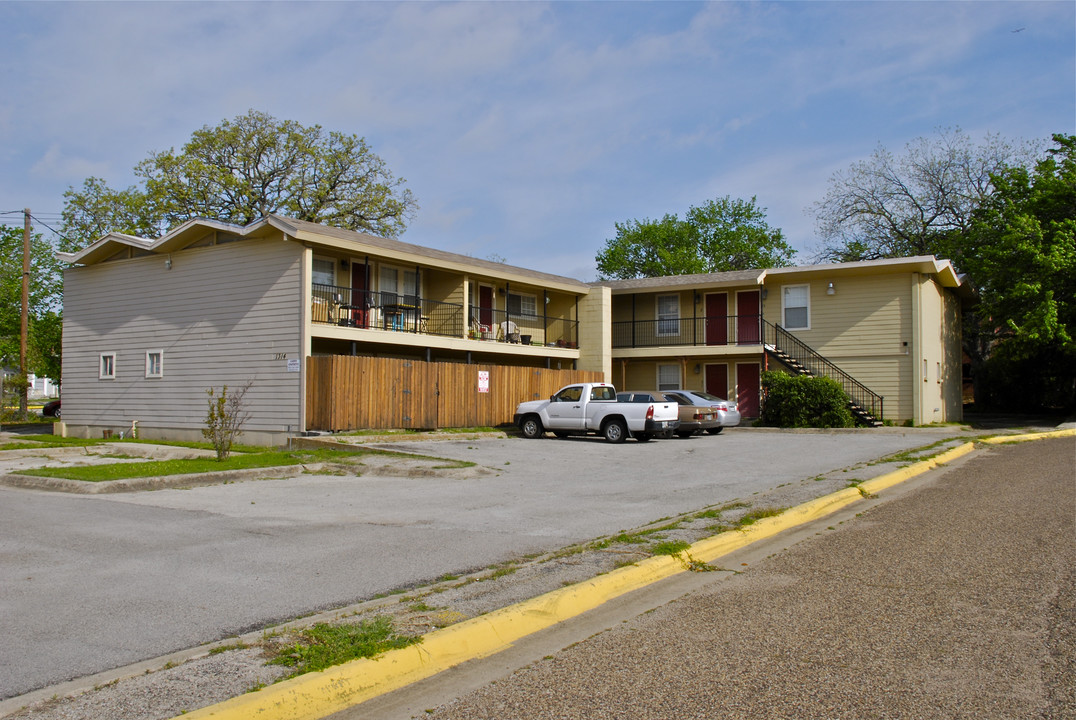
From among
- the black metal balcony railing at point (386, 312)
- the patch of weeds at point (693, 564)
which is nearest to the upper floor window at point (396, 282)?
the black metal balcony railing at point (386, 312)

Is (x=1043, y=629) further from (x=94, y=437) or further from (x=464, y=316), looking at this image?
(x=94, y=437)

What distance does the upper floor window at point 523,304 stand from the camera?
31.7 meters

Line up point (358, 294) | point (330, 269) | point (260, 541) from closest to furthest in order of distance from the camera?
point (260, 541) < point (330, 269) < point (358, 294)

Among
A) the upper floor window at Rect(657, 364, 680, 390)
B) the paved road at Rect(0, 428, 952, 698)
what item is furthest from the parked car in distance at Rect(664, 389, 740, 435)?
the paved road at Rect(0, 428, 952, 698)

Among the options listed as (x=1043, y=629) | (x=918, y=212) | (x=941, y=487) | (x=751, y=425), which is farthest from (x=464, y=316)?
(x=918, y=212)

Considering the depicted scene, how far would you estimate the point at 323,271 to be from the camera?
24.6 metres

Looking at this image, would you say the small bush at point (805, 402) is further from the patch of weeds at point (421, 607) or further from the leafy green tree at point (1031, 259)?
the patch of weeds at point (421, 607)

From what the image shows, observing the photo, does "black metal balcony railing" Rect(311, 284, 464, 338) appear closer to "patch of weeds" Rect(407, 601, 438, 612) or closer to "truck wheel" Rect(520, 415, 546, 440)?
"truck wheel" Rect(520, 415, 546, 440)

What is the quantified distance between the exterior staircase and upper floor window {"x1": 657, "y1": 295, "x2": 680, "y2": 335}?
370 cm

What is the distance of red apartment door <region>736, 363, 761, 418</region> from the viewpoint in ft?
107

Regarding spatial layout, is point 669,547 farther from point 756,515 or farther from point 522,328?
point 522,328

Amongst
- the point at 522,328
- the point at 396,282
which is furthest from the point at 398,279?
the point at 522,328

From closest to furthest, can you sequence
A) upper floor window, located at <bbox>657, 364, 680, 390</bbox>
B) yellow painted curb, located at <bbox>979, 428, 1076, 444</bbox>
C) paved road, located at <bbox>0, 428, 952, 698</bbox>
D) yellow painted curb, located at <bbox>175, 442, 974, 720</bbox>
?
yellow painted curb, located at <bbox>175, 442, 974, 720</bbox>, paved road, located at <bbox>0, 428, 952, 698</bbox>, yellow painted curb, located at <bbox>979, 428, 1076, 444</bbox>, upper floor window, located at <bbox>657, 364, 680, 390</bbox>

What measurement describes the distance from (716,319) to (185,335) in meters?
19.5
